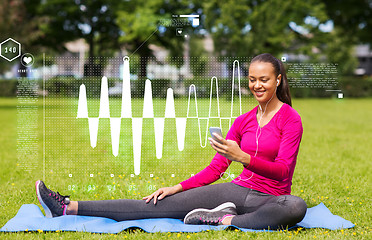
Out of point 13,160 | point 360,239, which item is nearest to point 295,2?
point 13,160

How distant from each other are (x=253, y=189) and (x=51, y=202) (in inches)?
74.2

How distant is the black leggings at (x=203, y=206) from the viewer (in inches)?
152

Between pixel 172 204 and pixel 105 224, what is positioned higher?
pixel 172 204

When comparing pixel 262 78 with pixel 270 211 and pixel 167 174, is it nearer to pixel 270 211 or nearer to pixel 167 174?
pixel 270 211

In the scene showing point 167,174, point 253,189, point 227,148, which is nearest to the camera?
point 227,148

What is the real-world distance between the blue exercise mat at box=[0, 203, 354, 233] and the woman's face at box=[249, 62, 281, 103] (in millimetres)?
1233

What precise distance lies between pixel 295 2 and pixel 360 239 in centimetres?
2660

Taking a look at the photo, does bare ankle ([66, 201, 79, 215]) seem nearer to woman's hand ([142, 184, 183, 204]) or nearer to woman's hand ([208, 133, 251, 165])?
woman's hand ([142, 184, 183, 204])

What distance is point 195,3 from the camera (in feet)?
91.1

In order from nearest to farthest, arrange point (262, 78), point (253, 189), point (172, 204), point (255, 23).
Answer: point (262, 78), point (253, 189), point (172, 204), point (255, 23)

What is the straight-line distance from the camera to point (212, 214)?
400cm

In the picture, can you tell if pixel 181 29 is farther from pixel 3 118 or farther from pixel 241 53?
pixel 241 53
